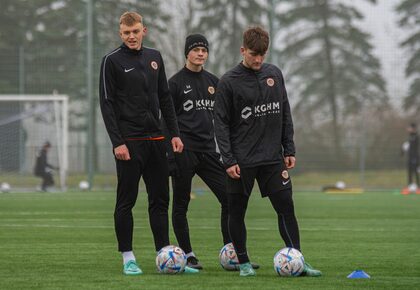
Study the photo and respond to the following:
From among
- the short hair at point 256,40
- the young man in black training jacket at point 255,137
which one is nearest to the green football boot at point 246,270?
the young man in black training jacket at point 255,137

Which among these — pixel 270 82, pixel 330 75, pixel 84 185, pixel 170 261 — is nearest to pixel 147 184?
pixel 170 261

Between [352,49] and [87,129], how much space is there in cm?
779

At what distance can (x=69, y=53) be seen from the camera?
28000 mm

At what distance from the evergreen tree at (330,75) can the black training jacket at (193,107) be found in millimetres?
19045

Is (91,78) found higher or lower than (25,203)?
higher

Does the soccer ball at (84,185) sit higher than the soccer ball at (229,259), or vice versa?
the soccer ball at (229,259)

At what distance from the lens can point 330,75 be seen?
1113 inches

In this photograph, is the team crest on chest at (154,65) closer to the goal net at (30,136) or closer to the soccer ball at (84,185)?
the soccer ball at (84,185)

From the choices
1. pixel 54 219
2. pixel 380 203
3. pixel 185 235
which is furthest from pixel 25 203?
pixel 185 235

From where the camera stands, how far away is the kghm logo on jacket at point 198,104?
877 centimetres

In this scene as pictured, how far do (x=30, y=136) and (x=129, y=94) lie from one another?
20211 millimetres

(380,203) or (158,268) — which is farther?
(380,203)

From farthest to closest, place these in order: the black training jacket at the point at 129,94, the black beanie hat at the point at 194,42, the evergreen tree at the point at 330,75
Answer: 1. the evergreen tree at the point at 330,75
2. the black beanie hat at the point at 194,42
3. the black training jacket at the point at 129,94

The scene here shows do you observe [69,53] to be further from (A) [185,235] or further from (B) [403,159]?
(A) [185,235]
